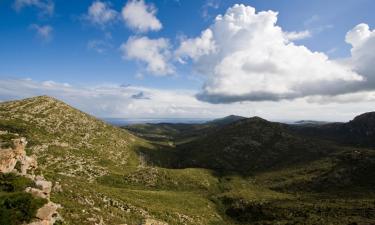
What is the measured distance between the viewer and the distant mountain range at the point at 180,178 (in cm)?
7469

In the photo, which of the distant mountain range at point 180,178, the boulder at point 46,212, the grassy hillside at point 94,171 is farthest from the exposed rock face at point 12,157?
the boulder at point 46,212

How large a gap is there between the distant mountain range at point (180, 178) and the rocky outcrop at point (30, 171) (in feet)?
6.12

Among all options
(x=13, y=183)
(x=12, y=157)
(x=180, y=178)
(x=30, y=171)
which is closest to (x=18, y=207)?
(x=13, y=183)

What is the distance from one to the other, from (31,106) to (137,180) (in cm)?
7976

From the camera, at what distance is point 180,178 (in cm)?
13888

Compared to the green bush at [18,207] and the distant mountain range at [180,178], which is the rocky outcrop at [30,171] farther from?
the distant mountain range at [180,178]

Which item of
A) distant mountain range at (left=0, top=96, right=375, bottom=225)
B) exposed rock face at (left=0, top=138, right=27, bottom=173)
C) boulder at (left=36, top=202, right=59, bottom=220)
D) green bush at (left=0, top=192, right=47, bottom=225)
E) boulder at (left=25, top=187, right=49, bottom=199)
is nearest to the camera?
green bush at (left=0, top=192, right=47, bottom=225)

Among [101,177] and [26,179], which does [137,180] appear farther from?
[26,179]

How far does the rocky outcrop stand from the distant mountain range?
6.12 feet

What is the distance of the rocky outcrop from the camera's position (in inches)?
1348

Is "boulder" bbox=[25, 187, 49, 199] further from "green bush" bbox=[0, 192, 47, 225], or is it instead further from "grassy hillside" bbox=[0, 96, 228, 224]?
"grassy hillside" bbox=[0, 96, 228, 224]

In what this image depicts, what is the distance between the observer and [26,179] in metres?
41.2

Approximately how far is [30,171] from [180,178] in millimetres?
94003

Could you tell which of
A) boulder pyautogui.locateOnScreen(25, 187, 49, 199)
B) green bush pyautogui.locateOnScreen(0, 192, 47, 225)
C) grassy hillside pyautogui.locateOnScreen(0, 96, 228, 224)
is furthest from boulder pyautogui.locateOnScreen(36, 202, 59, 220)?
grassy hillside pyautogui.locateOnScreen(0, 96, 228, 224)
